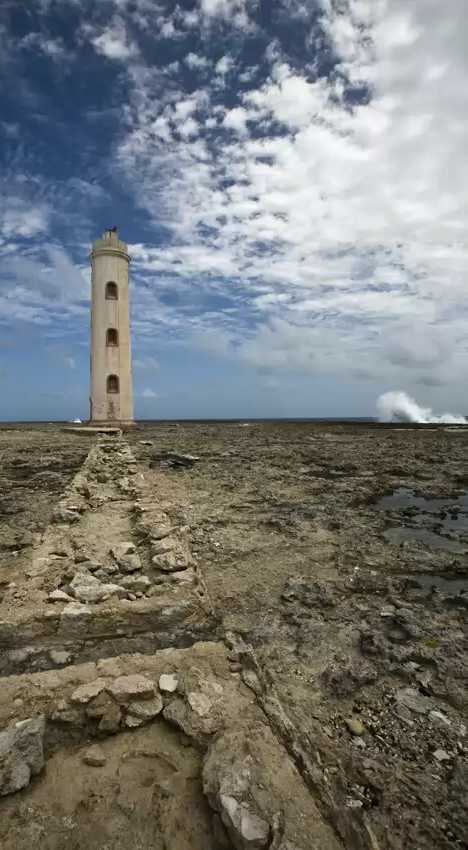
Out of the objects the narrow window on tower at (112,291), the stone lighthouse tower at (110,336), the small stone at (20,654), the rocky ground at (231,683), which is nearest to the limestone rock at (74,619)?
the rocky ground at (231,683)

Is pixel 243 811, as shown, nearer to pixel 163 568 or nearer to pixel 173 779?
pixel 173 779

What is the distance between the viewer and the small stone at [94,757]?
229 centimetres

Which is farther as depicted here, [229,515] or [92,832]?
[229,515]

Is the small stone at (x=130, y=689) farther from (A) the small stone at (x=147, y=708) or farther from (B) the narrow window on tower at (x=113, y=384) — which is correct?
(B) the narrow window on tower at (x=113, y=384)

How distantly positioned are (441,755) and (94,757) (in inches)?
73.0

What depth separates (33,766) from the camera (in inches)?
85.7

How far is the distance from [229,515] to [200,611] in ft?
10.9

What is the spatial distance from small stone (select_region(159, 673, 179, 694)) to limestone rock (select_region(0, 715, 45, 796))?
72 cm

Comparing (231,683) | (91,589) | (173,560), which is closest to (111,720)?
(231,683)

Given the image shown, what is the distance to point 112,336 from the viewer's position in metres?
29.2

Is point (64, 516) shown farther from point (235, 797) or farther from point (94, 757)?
point (235, 797)

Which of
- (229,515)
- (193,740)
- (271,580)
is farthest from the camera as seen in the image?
(229,515)

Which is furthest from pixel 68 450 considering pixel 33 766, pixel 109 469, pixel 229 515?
pixel 33 766

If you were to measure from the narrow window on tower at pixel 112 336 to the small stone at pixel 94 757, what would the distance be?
28.6 meters
